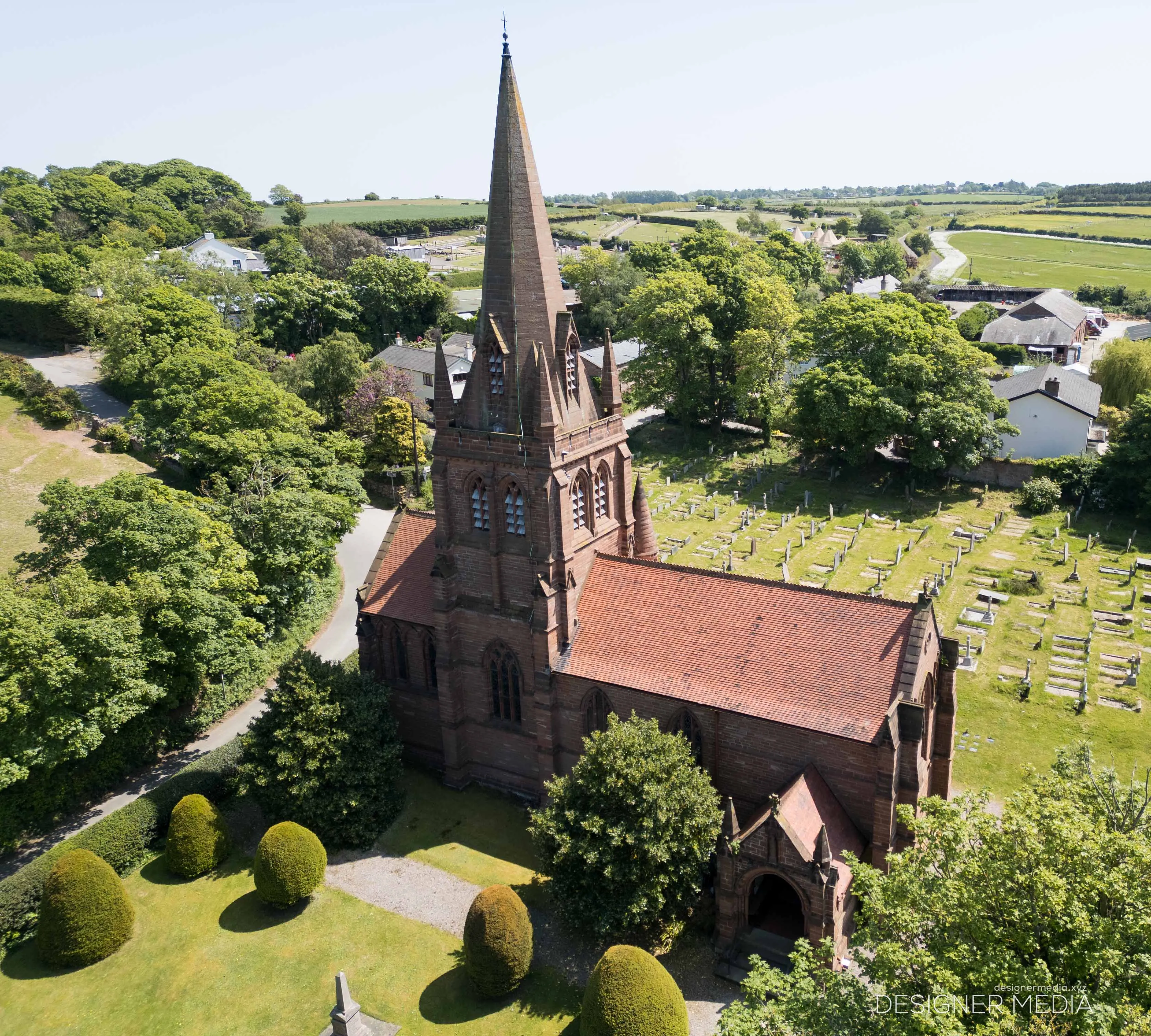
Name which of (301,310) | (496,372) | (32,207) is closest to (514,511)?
(496,372)

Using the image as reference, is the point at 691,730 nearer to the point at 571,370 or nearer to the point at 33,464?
the point at 571,370

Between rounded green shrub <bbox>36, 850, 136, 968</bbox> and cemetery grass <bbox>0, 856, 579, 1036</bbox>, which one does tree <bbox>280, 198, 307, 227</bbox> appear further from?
cemetery grass <bbox>0, 856, 579, 1036</bbox>

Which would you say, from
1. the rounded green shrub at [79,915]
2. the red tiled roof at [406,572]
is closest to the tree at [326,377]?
the red tiled roof at [406,572]

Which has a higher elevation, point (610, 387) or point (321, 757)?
point (610, 387)

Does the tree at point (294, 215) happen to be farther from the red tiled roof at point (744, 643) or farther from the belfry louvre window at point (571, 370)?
the red tiled roof at point (744, 643)

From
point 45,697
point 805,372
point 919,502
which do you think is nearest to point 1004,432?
point 919,502

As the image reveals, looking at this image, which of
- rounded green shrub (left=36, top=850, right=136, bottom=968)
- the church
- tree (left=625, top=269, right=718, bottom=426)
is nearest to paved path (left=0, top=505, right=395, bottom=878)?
rounded green shrub (left=36, top=850, right=136, bottom=968)

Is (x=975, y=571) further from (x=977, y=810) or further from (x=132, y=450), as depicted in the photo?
(x=132, y=450)
